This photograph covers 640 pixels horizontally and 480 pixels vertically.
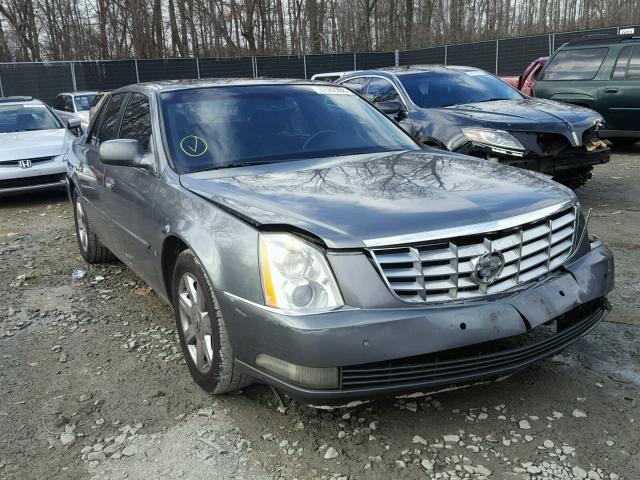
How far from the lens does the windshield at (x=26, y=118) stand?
9.48 meters

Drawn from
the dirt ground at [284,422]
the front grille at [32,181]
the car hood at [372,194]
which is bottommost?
the dirt ground at [284,422]

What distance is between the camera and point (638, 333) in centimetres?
352

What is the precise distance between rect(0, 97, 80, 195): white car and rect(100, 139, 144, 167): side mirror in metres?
5.49

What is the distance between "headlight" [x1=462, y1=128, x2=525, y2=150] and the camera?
19.7 feet

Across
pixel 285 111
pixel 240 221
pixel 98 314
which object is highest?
pixel 285 111

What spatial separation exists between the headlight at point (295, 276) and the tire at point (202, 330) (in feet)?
1.30

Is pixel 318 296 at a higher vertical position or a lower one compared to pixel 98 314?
higher

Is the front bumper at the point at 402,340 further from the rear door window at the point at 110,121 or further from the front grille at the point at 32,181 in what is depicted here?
the front grille at the point at 32,181

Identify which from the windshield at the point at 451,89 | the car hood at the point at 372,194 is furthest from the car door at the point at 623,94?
the car hood at the point at 372,194

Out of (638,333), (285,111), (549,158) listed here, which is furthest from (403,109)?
(638,333)

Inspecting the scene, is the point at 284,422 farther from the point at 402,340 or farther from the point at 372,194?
the point at 372,194

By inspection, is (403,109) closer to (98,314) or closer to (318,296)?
(98,314)

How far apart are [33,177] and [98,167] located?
4.39 meters

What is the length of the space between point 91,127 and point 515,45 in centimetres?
1884
